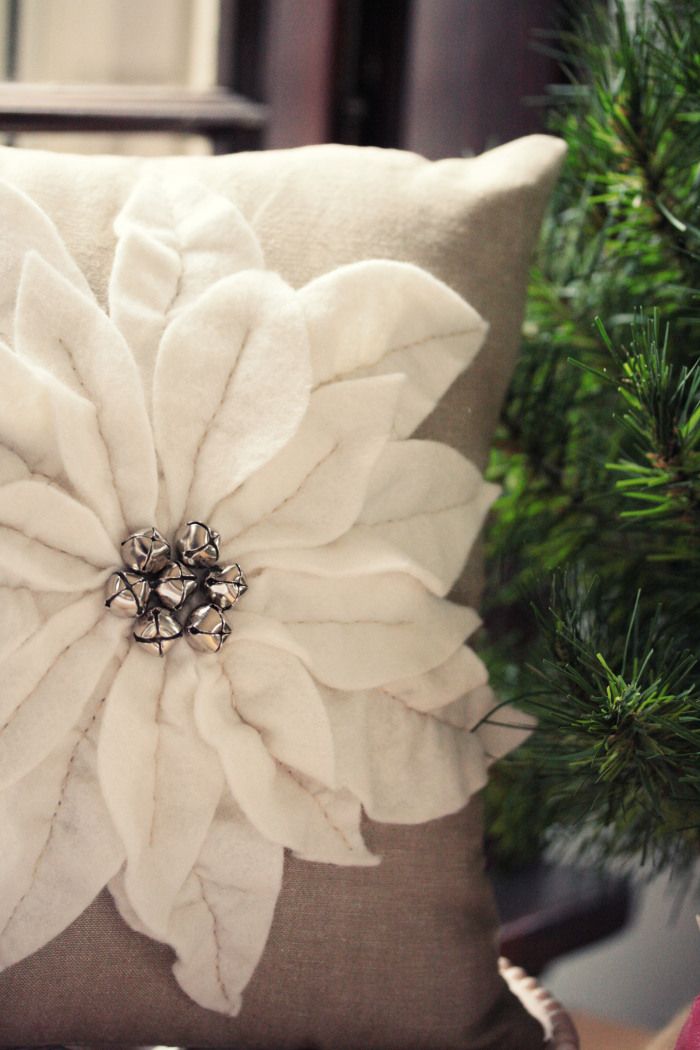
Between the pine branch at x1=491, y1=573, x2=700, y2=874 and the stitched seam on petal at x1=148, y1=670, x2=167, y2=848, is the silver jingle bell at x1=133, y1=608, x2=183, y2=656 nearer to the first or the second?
the stitched seam on petal at x1=148, y1=670, x2=167, y2=848

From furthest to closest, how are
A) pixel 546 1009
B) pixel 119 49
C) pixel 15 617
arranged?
pixel 119 49 < pixel 546 1009 < pixel 15 617

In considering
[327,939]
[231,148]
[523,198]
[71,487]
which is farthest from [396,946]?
[231,148]

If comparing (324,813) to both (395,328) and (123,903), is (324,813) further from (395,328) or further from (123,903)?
(395,328)

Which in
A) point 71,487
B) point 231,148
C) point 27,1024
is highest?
point 231,148

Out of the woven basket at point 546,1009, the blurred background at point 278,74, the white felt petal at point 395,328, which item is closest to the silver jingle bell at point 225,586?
the white felt petal at point 395,328

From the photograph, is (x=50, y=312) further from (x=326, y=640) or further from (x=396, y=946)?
(x=396, y=946)

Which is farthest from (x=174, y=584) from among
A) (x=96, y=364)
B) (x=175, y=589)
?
(x=96, y=364)
